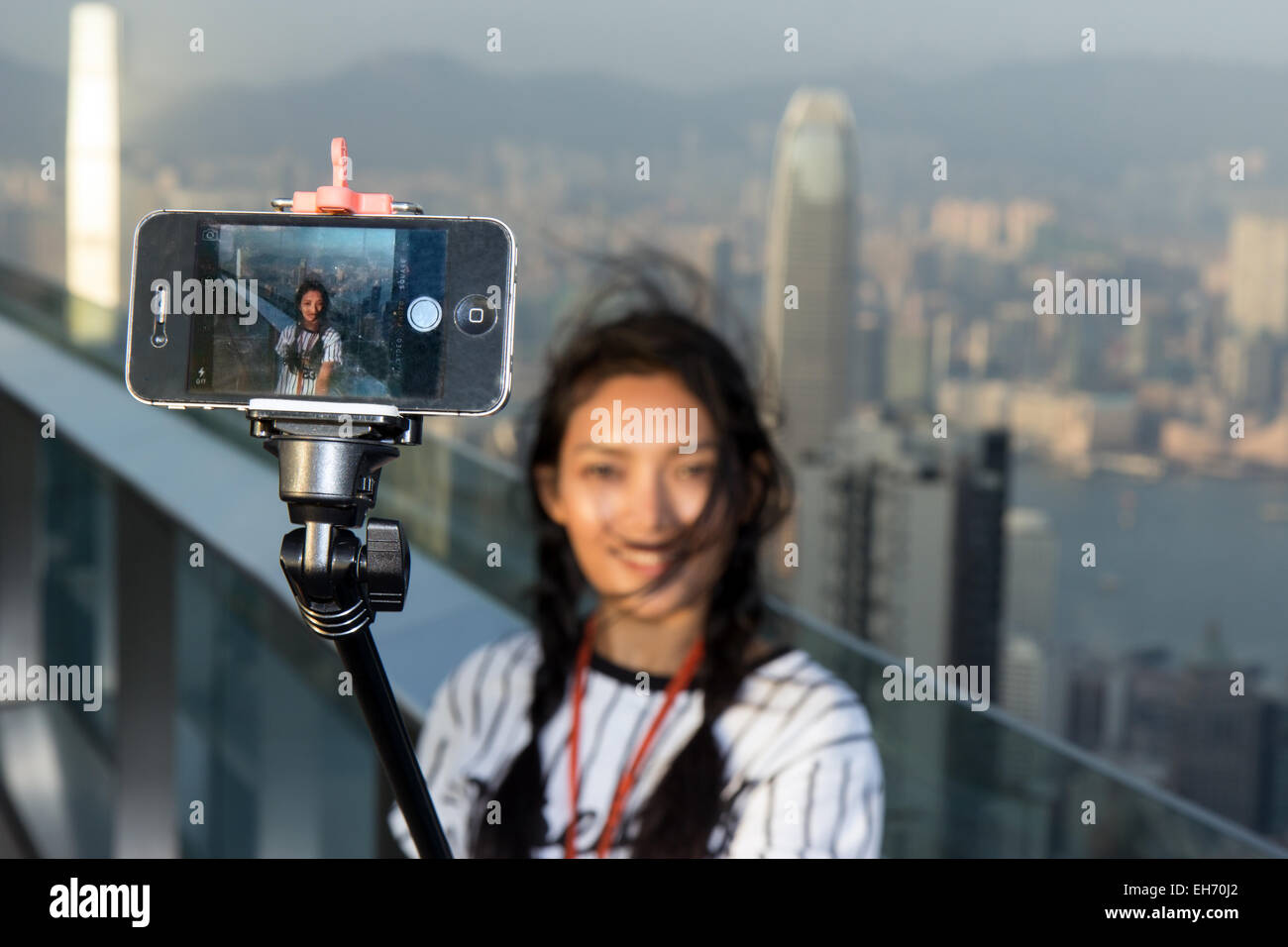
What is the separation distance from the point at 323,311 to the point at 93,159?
2.12m

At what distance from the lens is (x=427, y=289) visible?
11.2 inches

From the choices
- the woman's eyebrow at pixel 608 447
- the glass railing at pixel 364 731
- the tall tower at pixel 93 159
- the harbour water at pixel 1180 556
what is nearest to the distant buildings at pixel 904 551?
the harbour water at pixel 1180 556

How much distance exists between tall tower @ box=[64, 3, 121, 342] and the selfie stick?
1.80 metres

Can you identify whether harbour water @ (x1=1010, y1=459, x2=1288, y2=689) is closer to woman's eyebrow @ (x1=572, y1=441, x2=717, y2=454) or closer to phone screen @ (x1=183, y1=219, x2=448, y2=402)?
woman's eyebrow @ (x1=572, y1=441, x2=717, y2=454)

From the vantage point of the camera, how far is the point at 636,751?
87cm

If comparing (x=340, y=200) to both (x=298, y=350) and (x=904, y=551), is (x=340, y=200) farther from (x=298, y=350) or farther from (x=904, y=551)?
(x=904, y=551)

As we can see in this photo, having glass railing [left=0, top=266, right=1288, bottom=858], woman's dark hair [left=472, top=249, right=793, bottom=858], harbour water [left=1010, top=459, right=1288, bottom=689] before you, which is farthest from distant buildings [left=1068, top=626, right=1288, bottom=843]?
woman's dark hair [left=472, top=249, right=793, bottom=858]

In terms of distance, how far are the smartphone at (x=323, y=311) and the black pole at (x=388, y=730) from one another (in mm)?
59

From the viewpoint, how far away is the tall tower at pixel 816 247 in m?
6.30

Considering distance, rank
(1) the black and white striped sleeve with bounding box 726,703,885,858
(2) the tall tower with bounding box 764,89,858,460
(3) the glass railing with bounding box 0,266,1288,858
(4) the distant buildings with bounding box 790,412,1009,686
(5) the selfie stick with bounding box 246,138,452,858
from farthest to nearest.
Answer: (4) the distant buildings with bounding box 790,412,1009,686 → (2) the tall tower with bounding box 764,89,858,460 → (3) the glass railing with bounding box 0,266,1288,858 → (1) the black and white striped sleeve with bounding box 726,703,885,858 → (5) the selfie stick with bounding box 246,138,452,858

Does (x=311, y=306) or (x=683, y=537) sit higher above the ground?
(x=311, y=306)

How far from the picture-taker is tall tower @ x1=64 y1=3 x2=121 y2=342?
6.50 feet

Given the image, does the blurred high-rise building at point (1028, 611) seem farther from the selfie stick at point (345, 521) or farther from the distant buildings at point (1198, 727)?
the selfie stick at point (345, 521)

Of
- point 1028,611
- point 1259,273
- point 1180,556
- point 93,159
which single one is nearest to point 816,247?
point 1028,611
